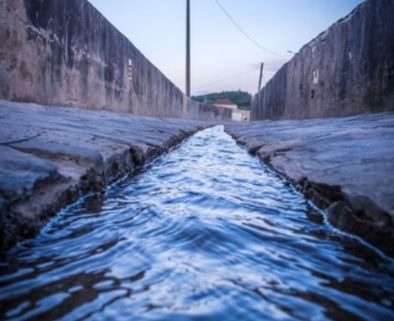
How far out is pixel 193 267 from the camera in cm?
108

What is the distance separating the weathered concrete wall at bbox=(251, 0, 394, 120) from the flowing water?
149 inches

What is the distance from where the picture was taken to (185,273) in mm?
1031

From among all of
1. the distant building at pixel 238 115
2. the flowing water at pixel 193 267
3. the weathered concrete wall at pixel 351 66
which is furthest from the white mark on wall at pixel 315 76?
the distant building at pixel 238 115

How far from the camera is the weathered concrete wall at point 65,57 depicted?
403 cm

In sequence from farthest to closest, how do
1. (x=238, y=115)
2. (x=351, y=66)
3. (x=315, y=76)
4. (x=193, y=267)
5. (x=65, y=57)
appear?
(x=238, y=115) < (x=315, y=76) < (x=351, y=66) < (x=65, y=57) < (x=193, y=267)

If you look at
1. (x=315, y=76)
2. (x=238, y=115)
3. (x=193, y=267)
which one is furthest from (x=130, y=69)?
(x=238, y=115)

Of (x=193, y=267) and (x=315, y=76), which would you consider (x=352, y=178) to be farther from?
(x=315, y=76)

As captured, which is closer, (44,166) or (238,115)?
(44,166)

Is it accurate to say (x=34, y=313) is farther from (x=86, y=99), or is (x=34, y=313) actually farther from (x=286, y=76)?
(x=286, y=76)

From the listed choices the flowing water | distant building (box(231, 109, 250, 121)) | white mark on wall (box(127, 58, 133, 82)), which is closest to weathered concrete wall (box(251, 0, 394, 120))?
the flowing water

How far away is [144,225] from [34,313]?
26.5 inches

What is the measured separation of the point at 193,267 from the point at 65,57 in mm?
4960

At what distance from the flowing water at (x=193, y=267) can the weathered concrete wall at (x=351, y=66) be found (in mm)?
3788

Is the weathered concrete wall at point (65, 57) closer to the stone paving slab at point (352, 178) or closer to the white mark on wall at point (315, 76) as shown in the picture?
the stone paving slab at point (352, 178)
